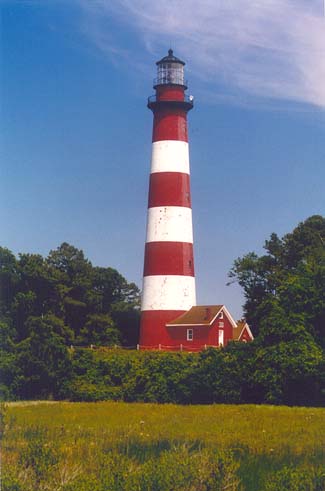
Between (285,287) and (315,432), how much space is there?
1248 centimetres

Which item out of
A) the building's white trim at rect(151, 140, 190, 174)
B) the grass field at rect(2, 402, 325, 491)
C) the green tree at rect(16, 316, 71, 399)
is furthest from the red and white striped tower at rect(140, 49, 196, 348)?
the grass field at rect(2, 402, 325, 491)

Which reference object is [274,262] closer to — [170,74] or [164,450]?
[170,74]

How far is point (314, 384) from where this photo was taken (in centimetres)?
2508

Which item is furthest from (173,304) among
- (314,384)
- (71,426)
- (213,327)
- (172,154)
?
(71,426)

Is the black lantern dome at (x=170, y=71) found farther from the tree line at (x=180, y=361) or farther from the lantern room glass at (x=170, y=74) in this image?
the tree line at (x=180, y=361)

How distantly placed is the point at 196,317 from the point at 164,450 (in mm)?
25512

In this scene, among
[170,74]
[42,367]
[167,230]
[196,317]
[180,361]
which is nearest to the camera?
[180,361]

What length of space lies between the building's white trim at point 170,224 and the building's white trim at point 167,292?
167 cm

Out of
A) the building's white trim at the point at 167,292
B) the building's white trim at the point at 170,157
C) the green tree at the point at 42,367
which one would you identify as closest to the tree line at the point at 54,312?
the green tree at the point at 42,367

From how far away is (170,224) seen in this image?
119ft

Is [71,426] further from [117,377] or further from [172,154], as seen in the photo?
[172,154]

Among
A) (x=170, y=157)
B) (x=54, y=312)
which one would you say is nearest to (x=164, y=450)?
(x=170, y=157)

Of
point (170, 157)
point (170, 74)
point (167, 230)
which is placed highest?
point (170, 74)

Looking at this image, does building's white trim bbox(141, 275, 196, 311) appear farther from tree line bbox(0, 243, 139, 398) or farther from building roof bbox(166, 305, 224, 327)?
tree line bbox(0, 243, 139, 398)
